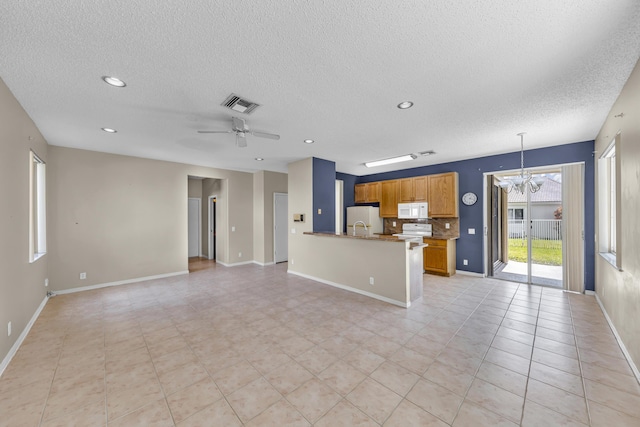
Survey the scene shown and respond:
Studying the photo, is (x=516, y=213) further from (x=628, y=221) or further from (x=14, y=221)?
(x=14, y=221)

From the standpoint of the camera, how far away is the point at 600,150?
3561 mm

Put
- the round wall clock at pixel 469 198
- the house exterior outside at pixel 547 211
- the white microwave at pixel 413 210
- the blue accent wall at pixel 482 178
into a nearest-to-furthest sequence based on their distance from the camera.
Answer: the blue accent wall at pixel 482 178 → the house exterior outside at pixel 547 211 → the round wall clock at pixel 469 198 → the white microwave at pixel 413 210

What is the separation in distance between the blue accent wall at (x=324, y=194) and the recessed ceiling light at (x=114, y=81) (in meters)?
3.43

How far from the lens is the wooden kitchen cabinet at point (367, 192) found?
699 centimetres

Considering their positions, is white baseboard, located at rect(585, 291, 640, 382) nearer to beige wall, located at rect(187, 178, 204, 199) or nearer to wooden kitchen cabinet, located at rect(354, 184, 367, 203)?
wooden kitchen cabinet, located at rect(354, 184, 367, 203)

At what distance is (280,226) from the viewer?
7059 millimetres

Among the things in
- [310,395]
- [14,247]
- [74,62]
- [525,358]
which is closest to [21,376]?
[14,247]

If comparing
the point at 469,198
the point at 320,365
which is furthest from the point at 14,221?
the point at 469,198

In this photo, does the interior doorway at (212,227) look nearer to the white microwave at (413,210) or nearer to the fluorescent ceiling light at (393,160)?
the fluorescent ceiling light at (393,160)

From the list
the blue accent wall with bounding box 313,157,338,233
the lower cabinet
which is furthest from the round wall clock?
the blue accent wall with bounding box 313,157,338,233

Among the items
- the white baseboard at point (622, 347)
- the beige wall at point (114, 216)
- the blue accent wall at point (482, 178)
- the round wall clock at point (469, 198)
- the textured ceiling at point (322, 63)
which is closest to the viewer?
the textured ceiling at point (322, 63)

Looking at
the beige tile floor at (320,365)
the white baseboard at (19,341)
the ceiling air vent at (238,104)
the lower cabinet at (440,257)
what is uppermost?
the ceiling air vent at (238,104)

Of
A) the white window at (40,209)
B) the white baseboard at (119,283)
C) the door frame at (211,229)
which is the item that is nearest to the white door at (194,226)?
the door frame at (211,229)

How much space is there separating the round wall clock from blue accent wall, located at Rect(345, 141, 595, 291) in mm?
73
